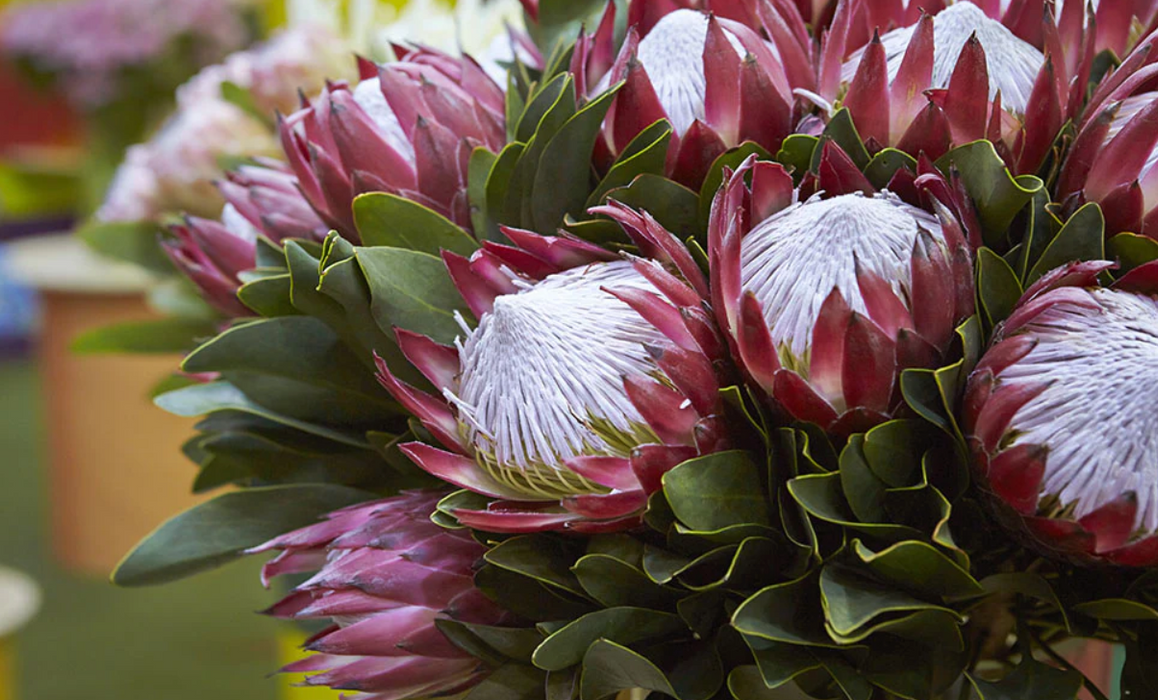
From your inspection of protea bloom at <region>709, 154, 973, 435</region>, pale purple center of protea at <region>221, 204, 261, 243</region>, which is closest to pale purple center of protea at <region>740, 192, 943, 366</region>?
protea bloom at <region>709, 154, 973, 435</region>

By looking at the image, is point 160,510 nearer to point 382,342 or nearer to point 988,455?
point 382,342

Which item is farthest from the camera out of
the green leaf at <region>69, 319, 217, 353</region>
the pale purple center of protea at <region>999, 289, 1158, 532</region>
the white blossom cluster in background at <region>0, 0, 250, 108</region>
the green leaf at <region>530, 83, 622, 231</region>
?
the white blossom cluster in background at <region>0, 0, 250, 108</region>

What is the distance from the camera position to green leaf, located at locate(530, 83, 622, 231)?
50cm

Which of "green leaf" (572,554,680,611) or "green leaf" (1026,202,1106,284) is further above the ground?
"green leaf" (1026,202,1106,284)

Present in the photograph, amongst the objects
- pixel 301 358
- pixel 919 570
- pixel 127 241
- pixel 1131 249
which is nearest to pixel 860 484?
pixel 919 570

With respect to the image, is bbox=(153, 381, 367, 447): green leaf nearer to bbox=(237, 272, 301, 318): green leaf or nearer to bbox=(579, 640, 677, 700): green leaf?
bbox=(237, 272, 301, 318): green leaf

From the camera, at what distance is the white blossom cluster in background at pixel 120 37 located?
2.63m

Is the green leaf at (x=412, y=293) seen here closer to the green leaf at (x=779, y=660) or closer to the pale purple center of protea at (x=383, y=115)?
the pale purple center of protea at (x=383, y=115)

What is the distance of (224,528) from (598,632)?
0.25m

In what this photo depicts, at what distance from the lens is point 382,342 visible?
52 centimetres

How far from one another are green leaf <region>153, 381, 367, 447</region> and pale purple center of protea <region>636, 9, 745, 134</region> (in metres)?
0.22

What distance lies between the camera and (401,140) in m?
0.57

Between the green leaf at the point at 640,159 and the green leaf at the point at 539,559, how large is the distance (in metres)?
0.15

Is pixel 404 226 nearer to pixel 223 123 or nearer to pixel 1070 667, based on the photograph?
pixel 1070 667
